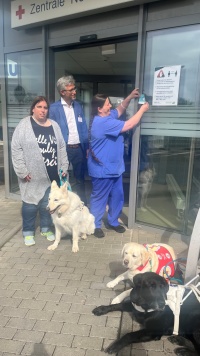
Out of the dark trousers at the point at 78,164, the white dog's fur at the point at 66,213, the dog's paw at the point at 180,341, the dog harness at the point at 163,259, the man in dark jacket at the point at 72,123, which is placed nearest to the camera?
the dog's paw at the point at 180,341

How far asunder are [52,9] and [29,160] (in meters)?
2.54

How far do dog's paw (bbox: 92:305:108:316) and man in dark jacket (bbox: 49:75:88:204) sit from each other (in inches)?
103

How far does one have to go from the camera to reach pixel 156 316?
89.2 inches

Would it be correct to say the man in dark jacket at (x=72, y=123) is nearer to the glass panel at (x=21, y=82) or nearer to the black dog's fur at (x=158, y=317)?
the glass panel at (x=21, y=82)

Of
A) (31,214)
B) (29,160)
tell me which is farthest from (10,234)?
(29,160)

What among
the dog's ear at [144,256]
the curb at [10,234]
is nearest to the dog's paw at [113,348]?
the dog's ear at [144,256]

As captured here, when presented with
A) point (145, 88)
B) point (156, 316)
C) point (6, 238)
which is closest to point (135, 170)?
point (145, 88)

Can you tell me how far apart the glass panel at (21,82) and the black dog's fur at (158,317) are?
4.30m

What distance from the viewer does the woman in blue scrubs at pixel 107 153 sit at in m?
3.96

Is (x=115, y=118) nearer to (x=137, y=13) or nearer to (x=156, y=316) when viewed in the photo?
(x=137, y=13)

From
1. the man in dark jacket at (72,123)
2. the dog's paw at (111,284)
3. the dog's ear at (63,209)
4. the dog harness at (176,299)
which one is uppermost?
the man in dark jacket at (72,123)

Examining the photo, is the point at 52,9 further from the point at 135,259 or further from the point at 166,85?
the point at 135,259

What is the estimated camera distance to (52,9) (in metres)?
4.50

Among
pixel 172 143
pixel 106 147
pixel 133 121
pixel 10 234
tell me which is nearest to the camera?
pixel 133 121
